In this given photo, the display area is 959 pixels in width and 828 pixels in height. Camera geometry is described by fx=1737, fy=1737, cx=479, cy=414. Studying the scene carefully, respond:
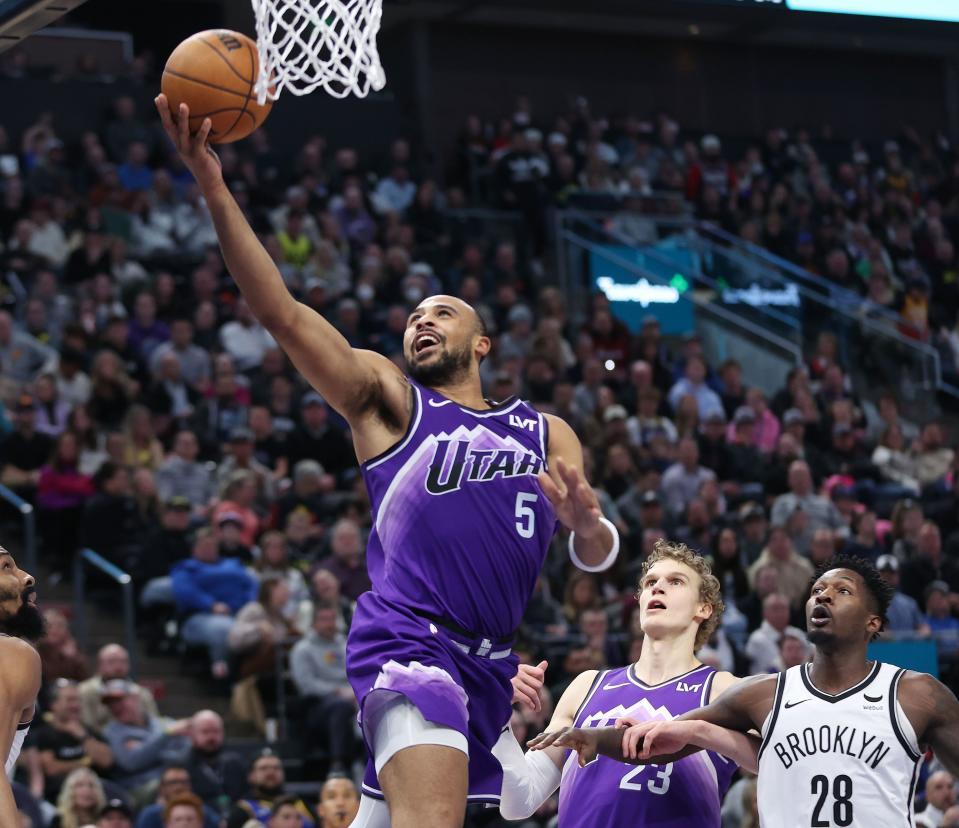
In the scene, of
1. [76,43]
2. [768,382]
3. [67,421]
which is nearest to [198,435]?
[67,421]

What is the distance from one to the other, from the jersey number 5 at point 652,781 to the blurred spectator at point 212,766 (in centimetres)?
462

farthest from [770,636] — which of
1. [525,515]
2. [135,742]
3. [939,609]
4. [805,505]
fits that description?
[525,515]

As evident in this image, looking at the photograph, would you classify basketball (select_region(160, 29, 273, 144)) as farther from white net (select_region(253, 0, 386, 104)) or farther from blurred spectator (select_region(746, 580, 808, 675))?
blurred spectator (select_region(746, 580, 808, 675))

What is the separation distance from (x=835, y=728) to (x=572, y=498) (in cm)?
135

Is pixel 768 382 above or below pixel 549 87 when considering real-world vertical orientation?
below

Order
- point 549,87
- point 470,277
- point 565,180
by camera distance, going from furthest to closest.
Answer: point 549,87 → point 565,180 → point 470,277

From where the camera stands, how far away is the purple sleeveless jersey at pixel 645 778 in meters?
6.57

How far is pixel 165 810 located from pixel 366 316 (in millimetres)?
7502

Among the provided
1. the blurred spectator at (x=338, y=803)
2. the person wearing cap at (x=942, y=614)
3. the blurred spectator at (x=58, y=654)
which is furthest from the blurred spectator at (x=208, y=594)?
the person wearing cap at (x=942, y=614)

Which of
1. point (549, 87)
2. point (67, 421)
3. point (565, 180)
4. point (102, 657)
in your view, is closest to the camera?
point (102, 657)

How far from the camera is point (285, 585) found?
12367 mm

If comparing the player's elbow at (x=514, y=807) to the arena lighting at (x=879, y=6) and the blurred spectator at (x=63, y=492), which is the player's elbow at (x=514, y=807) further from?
the arena lighting at (x=879, y=6)

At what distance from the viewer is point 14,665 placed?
570cm

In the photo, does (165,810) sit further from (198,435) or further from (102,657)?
(198,435)
